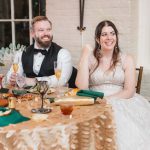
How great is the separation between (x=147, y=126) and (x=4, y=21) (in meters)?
2.51

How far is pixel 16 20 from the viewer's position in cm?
430

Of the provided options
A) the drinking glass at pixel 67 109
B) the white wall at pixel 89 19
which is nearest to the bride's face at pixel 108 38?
the white wall at pixel 89 19

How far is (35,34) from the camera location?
3.42m

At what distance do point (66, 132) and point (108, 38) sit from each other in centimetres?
132

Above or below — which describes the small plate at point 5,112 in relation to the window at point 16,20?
below

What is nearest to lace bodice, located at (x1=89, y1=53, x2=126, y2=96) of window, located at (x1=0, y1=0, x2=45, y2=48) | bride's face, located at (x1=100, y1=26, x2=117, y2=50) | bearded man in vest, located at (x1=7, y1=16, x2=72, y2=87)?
bride's face, located at (x1=100, y1=26, x2=117, y2=50)

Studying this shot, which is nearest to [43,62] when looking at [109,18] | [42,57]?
[42,57]

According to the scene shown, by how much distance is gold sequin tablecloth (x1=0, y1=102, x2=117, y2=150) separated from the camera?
68.1 inches

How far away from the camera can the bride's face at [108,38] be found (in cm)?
293

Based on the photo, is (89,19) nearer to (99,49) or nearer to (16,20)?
(99,49)

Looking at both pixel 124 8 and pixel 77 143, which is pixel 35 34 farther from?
pixel 77 143

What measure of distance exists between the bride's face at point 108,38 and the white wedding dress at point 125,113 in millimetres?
145

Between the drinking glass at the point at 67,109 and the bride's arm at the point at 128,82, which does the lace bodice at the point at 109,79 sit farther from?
the drinking glass at the point at 67,109

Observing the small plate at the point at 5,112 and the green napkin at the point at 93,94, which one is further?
the green napkin at the point at 93,94
